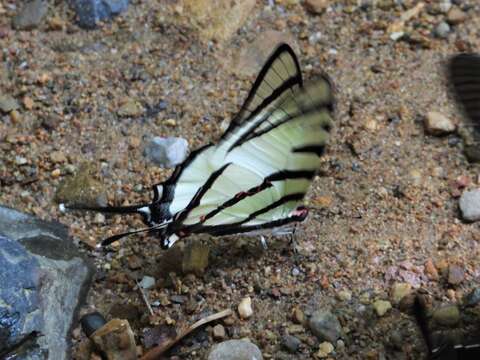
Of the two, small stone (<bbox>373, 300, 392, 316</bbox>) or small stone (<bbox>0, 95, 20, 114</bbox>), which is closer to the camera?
small stone (<bbox>373, 300, 392, 316</bbox>)

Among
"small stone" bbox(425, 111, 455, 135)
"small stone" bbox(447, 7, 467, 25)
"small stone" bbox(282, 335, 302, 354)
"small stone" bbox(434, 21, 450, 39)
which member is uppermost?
"small stone" bbox(447, 7, 467, 25)

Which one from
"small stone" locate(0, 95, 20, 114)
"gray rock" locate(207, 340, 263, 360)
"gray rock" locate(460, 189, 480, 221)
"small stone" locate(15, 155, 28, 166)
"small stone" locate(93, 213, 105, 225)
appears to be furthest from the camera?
"small stone" locate(0, 95, 20, 114)

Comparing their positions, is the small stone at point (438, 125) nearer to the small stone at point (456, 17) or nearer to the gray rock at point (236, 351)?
the small stone at point (456, 17)

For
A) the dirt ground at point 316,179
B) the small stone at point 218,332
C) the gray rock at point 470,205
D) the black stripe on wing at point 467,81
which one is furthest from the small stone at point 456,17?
the small stone at point 218,332

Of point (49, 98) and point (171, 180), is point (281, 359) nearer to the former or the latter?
point (171, 180)

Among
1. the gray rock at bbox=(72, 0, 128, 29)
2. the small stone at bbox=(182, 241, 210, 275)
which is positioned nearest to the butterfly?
the small stone at bbox=(182, 241, 210, 275)

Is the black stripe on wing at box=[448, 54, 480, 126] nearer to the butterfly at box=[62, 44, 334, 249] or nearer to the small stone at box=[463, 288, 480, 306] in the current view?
the butterfly at box=[62, 44, 334, 249]
